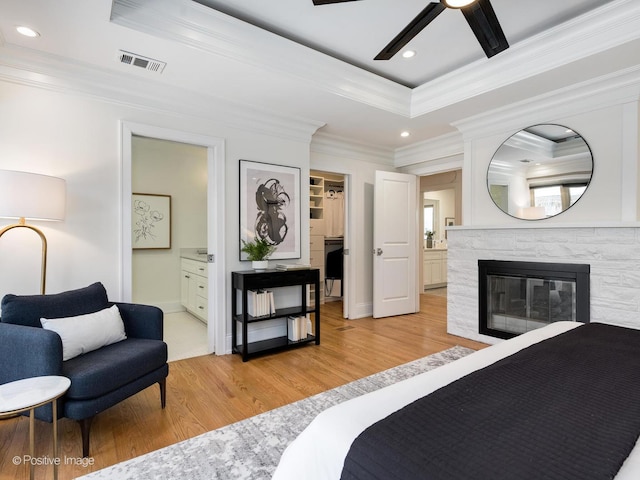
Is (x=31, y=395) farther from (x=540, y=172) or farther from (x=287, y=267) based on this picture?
(x=540, y=172)

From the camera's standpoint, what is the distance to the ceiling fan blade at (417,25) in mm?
1784

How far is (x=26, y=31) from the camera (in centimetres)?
224

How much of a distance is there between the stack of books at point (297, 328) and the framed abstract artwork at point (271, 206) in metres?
0.71

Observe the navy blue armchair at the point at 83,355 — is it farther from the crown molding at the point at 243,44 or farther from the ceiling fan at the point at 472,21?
the ceiling fan at the point at 472,21

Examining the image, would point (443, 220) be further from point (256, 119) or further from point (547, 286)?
point (256, 119)

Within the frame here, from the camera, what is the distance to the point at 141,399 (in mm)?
2484

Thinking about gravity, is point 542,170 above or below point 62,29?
below

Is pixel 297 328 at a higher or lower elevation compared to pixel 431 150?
lower

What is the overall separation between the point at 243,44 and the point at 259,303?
2257mm

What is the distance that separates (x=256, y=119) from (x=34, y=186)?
6.75ft

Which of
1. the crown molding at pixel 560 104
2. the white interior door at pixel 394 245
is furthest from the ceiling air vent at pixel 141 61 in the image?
the crown molding at pixel 560 104

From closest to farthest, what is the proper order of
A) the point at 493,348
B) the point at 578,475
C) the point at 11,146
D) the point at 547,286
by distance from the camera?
1. the point at 578,475
2. the point at 493,348
3. the point at 11,146
4. the point at 547,286

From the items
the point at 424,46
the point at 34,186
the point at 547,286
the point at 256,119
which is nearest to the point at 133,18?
the point at 34,186

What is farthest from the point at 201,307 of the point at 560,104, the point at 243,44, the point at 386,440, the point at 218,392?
the point at 560,104
